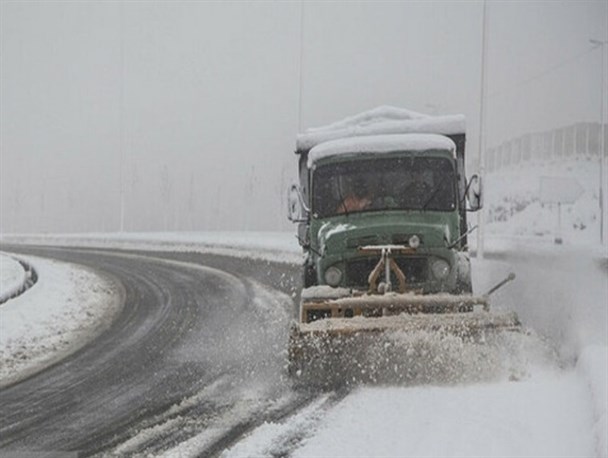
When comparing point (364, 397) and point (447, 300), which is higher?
point (447, 300)

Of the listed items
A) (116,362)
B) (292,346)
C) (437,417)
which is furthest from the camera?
(116,362)

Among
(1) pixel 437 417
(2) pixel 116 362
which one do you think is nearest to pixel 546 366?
(1) pixel 437 417

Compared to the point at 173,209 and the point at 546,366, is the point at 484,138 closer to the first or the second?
the point at 546,366

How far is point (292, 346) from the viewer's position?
6.70 meters

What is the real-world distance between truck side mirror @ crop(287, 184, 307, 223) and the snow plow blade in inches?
105

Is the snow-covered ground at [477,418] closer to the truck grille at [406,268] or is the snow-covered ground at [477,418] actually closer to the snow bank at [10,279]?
the truck grille at [406,268]

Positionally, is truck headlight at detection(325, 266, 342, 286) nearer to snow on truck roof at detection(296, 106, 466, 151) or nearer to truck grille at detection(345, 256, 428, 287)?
truck grille at detection(345, 256, 428, 287)

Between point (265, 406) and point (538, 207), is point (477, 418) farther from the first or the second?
point (538, 207)

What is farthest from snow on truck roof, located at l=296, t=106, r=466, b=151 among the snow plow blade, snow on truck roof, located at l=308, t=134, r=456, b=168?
the snow plow blade

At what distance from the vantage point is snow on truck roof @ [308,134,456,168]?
9.28m

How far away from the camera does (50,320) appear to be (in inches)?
445

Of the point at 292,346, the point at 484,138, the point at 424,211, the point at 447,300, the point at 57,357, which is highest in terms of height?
the point at 484,138

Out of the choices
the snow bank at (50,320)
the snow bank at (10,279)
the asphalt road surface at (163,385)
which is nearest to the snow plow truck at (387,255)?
the asphalt road surface at (163,385)

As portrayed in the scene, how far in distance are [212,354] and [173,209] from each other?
13422 cm
